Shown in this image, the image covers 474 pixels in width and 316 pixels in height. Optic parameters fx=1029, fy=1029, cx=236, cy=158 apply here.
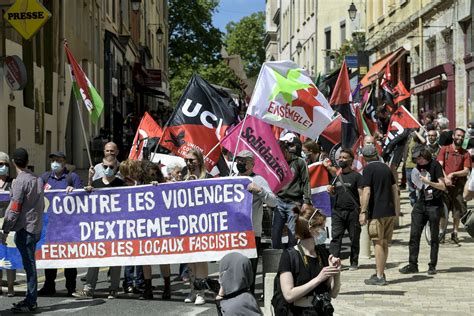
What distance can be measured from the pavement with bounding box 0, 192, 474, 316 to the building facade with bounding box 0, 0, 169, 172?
359 cm

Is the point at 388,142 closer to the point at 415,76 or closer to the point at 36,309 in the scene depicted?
the point at 36,309

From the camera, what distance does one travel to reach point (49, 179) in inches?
506

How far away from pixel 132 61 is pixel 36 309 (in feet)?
142

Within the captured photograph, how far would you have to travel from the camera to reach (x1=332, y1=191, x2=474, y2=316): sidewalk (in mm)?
10602

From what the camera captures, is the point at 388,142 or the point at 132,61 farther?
the point at 132,61

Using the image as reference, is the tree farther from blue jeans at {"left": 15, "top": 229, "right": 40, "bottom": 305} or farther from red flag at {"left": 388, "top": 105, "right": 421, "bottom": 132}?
blue jeans at {"left": 15, "top": 229, "right": 40, "bottom": 305}

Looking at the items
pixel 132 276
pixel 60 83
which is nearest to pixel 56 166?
pixel 132 276

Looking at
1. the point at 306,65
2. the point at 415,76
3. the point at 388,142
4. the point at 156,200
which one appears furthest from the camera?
the point at 306,65

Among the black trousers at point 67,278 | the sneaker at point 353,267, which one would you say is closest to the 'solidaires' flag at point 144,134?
the sneaker at point 353,267

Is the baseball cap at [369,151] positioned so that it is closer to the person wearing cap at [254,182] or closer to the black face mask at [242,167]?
the person wearing cap at [254,182]

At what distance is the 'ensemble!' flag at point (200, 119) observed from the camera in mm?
13836

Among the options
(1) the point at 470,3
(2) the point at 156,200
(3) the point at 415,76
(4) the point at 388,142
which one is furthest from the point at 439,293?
(3) the point at 415,76

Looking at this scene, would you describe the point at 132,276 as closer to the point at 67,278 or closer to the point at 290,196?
the point at 67,278

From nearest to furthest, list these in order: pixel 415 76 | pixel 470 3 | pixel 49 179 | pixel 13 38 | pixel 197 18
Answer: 1. pixel 49 179
2. pixel 13 38
3. pixel 470 3
4. pixel 415 76
5. pixel 197 18
